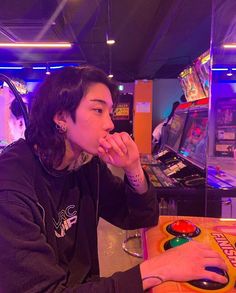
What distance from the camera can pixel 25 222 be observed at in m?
0.67

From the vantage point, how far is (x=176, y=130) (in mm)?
3104

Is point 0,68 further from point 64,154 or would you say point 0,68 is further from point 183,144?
point 64,154

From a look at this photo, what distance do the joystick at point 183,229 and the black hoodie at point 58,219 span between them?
9cm

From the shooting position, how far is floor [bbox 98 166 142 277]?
92.4 inches

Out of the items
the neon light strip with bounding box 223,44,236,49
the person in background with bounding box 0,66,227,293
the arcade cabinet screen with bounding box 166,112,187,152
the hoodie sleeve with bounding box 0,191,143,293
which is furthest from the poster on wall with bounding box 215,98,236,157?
the hoodie sleeve with bounding box 0,191,143,293

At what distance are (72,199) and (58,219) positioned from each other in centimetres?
11

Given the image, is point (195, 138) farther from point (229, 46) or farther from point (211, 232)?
point (211, 232)

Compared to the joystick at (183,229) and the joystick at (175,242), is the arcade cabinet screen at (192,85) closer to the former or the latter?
the joystick at (183,229)

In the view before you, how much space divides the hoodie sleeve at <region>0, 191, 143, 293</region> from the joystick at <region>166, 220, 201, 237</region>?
342 mm

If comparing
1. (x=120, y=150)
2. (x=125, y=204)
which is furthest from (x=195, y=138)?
(x=120, y=150)

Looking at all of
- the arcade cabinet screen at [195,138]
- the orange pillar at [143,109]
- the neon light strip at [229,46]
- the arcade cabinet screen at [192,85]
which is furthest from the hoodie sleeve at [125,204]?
the orange pillar at [143,109]

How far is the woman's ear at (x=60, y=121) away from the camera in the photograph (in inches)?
40.0

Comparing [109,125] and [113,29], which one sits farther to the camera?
[113,29]

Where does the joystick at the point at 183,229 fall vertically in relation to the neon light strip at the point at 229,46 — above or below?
below
